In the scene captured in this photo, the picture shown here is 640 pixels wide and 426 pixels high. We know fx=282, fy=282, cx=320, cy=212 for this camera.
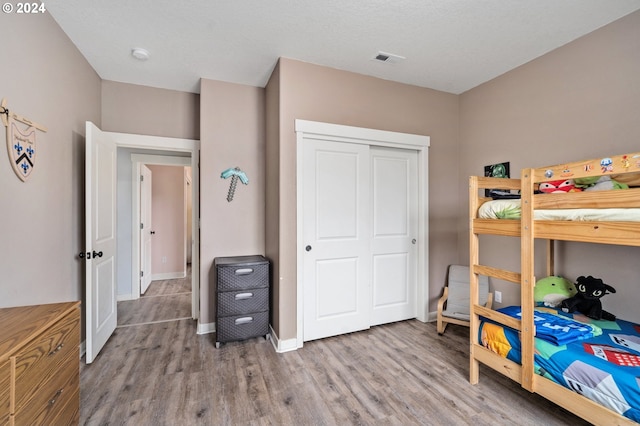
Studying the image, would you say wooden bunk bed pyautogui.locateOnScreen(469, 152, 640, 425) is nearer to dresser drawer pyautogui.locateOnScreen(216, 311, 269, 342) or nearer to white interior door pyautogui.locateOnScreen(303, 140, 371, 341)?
white interior door pyautogui.locateOnScreen(303, 140, 371, 341)

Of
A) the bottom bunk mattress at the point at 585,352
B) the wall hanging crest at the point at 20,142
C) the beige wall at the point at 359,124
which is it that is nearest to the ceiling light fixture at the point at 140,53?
the wall hanging crest at the point at 20,142

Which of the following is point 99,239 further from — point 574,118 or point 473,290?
point 574,118

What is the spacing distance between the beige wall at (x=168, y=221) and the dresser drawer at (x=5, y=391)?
4786 millimetres

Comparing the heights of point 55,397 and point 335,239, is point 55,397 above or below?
below

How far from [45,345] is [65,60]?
2.26 m

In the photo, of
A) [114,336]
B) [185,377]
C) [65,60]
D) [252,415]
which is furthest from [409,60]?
[114,336]

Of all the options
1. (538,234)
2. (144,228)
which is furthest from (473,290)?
(144,228)

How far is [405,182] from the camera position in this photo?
3258 mm

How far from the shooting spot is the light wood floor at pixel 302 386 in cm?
176

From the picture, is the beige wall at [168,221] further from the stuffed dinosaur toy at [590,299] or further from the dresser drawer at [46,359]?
the stuffed dinosaur toy at [590,299]

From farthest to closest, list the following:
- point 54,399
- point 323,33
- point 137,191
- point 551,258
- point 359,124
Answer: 1. point 137,191
2. point 359,124
3. point 551,258
4. point 323,33
5. point 54,399

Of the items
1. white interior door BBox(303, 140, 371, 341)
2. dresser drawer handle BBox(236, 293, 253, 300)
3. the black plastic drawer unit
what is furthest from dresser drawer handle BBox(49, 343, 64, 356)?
white interior door BBox(303, 140, 371, 341)

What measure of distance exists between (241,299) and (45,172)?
177cm

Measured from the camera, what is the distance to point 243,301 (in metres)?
2.69
